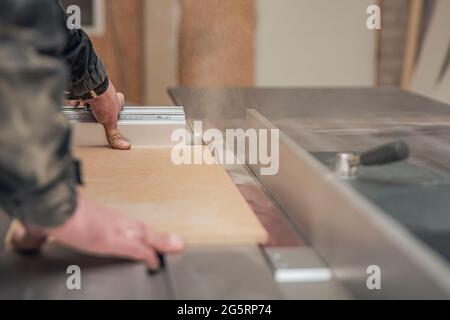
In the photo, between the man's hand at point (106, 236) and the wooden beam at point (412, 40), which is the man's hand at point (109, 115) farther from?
the wooden beam at point (412, 40)

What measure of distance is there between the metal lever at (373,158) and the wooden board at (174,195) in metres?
0.15

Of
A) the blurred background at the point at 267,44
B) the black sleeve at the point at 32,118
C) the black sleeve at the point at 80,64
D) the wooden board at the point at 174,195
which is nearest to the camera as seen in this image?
the black sleeve at the point at 32,118

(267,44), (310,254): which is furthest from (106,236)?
(267,44)

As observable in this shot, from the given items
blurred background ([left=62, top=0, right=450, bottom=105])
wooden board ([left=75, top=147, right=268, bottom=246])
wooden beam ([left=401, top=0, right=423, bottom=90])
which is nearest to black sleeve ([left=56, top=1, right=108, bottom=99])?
wooden board ([left=75, top=147, right=268, bottom=246])

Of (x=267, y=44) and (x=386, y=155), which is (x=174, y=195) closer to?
(x=386, y=155)

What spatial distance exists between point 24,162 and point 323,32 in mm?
2983

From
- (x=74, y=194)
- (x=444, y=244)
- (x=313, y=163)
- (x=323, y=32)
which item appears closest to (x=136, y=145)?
(x=313, y=163)

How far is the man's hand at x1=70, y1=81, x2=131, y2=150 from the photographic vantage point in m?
1.43

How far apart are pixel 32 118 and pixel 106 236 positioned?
166 mm

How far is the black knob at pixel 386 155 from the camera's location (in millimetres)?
918

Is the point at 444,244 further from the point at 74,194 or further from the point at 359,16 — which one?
the point at 359,16

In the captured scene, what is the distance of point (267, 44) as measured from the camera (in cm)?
340

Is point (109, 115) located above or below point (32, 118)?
below

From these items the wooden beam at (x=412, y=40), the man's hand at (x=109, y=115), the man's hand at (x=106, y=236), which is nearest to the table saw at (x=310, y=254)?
the man's hand at (x=106, y=236)
